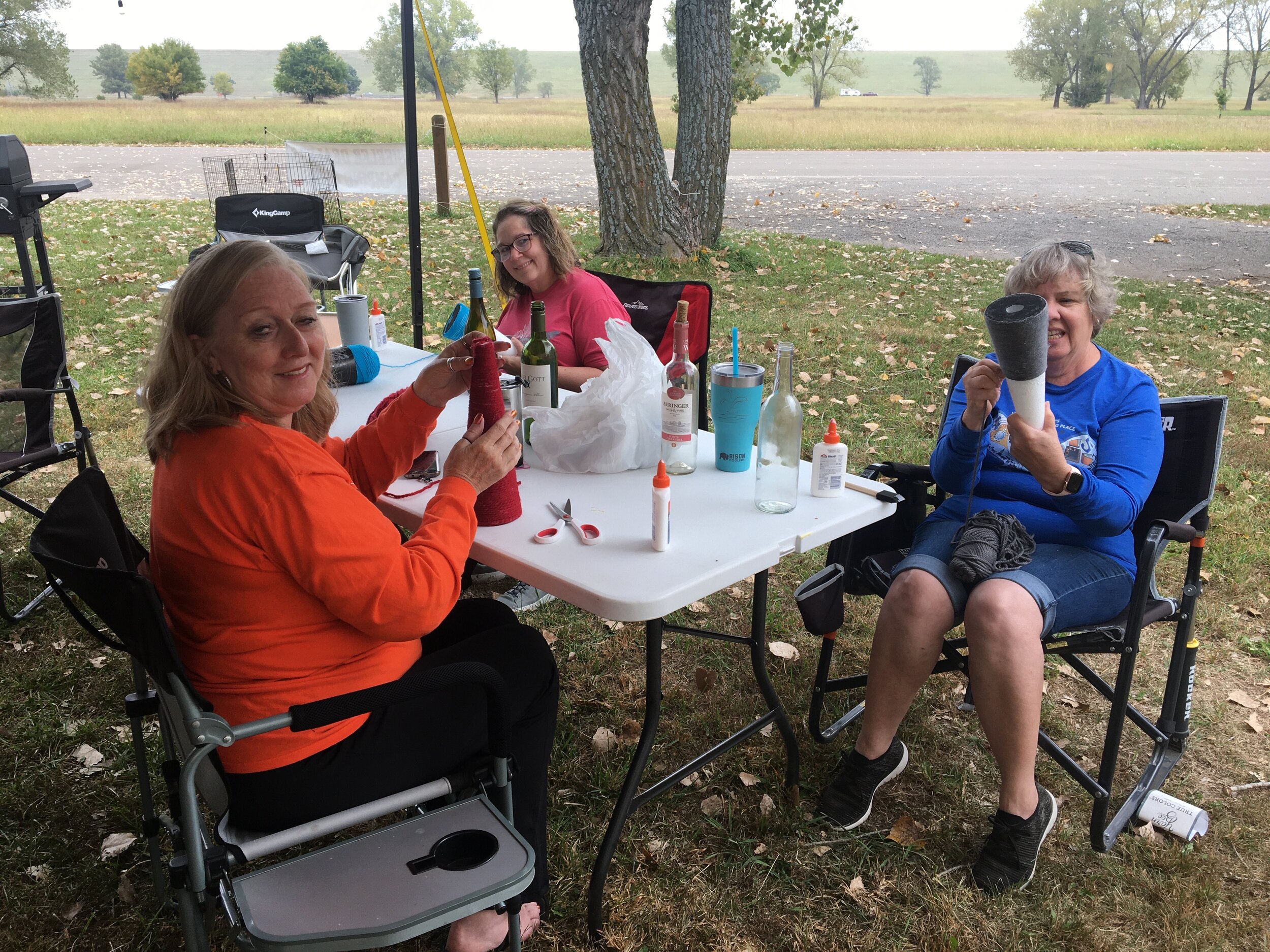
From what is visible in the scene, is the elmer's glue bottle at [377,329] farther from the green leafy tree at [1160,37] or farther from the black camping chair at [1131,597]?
the green leafy tree at [1160,37]

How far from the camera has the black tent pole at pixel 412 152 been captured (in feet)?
10.3

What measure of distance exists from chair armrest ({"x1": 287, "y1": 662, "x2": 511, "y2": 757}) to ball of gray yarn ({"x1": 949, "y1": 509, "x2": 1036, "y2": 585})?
3.89 feet

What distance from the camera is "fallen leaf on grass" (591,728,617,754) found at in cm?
257

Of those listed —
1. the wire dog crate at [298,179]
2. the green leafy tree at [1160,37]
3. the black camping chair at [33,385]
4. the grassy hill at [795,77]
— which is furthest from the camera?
the grassy hill at [795,77]

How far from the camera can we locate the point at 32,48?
41.0 metres

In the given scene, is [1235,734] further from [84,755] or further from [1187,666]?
[84,755]

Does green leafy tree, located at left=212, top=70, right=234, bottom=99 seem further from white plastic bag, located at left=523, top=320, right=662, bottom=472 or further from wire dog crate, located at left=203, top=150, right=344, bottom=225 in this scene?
white plastic bag, located at left=523, top=320, right=662, bottom=472

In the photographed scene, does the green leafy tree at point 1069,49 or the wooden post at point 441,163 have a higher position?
the green leafy tree at point 1069,49

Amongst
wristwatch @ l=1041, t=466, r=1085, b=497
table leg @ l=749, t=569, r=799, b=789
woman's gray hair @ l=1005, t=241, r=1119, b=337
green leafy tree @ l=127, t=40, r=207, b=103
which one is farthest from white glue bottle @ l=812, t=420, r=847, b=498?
green leafy tree @ l=127, t=40, r=207, b=103

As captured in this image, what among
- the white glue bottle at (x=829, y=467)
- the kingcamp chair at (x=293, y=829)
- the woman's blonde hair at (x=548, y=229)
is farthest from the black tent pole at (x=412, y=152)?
the kingcamp chair at (x=293, y=829)

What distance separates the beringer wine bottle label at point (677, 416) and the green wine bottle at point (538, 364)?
284mm

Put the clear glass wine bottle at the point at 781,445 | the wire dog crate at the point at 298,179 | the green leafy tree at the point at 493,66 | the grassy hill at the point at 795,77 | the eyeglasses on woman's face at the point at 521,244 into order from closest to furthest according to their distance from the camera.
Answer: the clear glass wine bottle at the point at 781,445 < the eyeglasses on woman's face at the point at 521,244 < the wire dog crate at the point at 298,179 < the green leafy tree at the point at 493,66 < the grassy hill at the point at 795,77

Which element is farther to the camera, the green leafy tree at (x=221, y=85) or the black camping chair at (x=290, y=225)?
the green leafy tree at (x=221, y=85)

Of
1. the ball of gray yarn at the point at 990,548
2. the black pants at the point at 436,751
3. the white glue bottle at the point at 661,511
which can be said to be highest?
the white glue bottle at the point at 661,511
